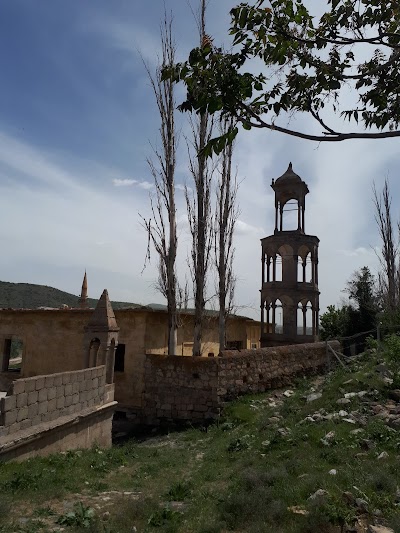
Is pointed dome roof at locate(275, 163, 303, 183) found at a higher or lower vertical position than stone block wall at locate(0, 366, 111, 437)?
higher

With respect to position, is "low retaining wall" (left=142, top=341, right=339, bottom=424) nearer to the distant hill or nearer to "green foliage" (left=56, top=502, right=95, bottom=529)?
"green foliage" (left=56, top=502, right=95, bottom=529)

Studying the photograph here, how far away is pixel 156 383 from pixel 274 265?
13035mm

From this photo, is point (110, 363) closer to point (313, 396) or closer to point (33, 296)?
point (313, 396)

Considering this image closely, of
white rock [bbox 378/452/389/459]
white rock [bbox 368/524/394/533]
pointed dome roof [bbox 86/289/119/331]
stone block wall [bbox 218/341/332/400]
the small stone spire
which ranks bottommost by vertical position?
white rock [bbox 368/524/394/533]

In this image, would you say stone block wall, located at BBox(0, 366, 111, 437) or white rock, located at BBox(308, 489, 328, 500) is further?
stone block wall, located at BBox(0, 366, 111, 437)

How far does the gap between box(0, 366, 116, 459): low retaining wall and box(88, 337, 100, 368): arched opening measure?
33.8 inches

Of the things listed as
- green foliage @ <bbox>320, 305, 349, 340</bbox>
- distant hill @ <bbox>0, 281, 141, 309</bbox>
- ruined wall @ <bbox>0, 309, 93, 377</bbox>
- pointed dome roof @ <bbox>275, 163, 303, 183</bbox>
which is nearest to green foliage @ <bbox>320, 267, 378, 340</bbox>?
green foliage @ <bbox>320, 305, 349, 340</bbox>

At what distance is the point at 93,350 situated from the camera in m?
12.4

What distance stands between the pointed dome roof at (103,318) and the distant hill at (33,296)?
3562cm

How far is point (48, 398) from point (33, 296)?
159 ft

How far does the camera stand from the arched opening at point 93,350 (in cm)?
1190

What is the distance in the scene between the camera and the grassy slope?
5.00 meters

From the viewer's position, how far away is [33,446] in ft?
25.7

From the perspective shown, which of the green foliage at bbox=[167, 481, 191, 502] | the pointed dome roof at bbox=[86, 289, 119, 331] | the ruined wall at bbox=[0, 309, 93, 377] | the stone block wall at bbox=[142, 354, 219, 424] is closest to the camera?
the green foliage at bbox=[167, 481, 191, 502]
